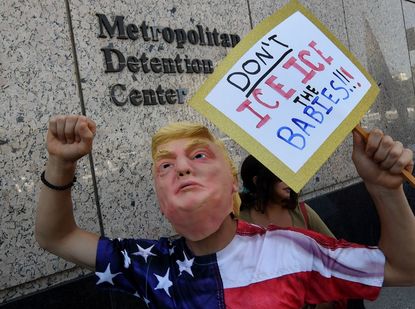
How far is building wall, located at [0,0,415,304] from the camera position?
251 cm

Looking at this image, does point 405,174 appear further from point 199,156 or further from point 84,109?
point 84,109

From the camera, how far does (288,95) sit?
4.59 ft

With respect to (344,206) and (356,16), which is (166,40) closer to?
(344,206)

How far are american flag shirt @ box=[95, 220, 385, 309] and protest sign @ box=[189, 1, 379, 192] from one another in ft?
1.02

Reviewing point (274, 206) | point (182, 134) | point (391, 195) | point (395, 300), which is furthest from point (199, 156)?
point (395, 300)

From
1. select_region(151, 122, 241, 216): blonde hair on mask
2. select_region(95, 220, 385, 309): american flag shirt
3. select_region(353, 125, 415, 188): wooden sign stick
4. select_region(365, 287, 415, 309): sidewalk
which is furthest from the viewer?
select_region(365, 287, 415, 309): sidewalk

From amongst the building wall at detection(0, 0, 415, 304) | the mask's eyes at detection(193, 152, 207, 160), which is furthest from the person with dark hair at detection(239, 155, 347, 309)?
the mask's eyes at detection(193, 152, 207, 160)

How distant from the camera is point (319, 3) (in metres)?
5.19

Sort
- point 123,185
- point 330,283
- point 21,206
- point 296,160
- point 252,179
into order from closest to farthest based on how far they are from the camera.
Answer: point 296,160 → point 330,283 → point 21,206 → point 252,179 → point 123,185

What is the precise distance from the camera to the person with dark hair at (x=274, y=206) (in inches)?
98.4

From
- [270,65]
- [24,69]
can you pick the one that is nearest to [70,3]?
[24,69]

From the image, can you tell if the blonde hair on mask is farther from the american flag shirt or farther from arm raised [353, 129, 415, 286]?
arm raised [353, 129, 415, 286]

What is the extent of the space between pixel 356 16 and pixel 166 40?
3545 millimetres

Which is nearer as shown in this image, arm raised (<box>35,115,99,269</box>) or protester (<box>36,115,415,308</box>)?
protester (<box>36,115,415,308</box>)
